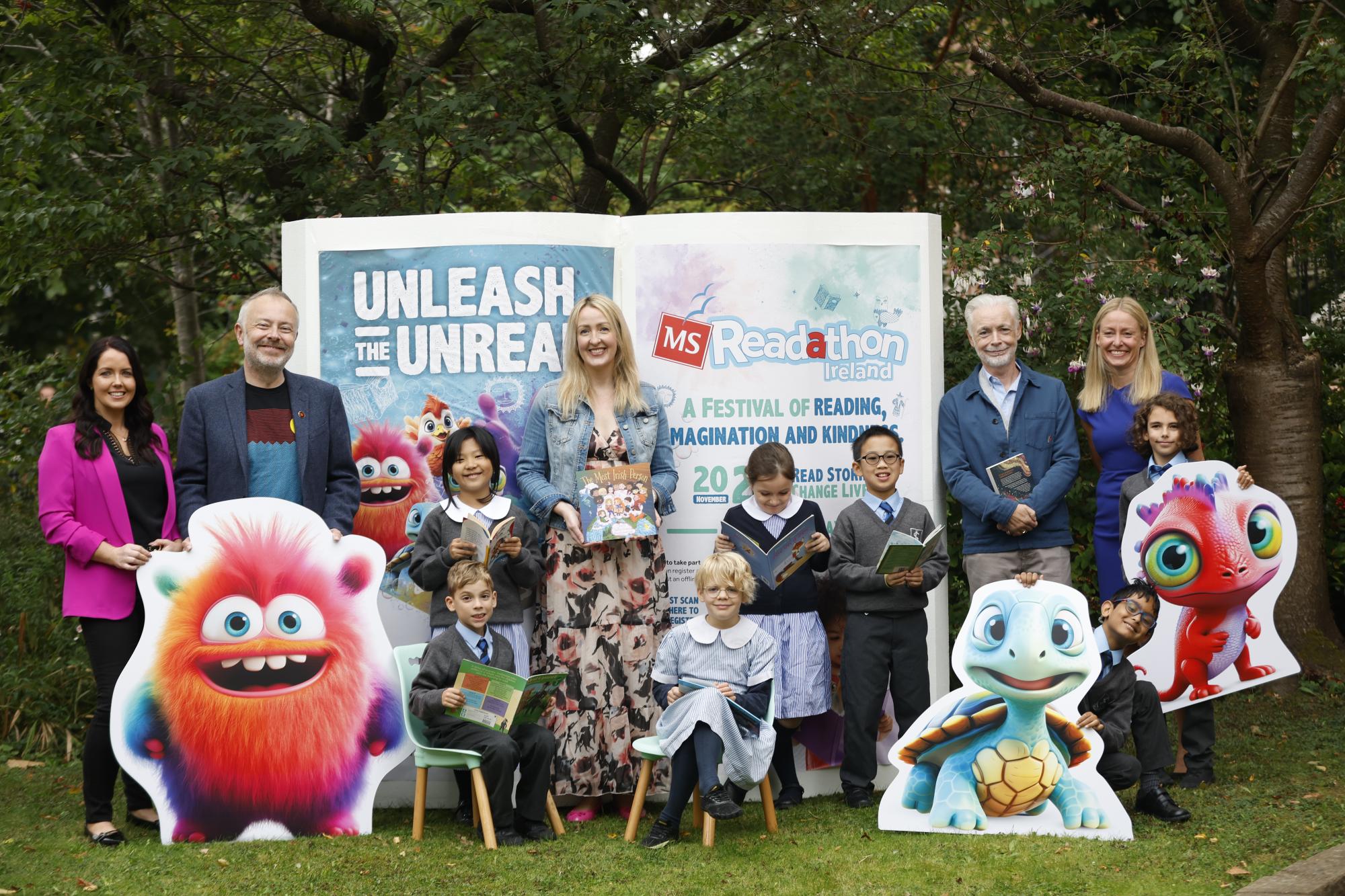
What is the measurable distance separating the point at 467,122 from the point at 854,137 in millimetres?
3377

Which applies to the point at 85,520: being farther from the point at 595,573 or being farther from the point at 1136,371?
the point at 1136,371

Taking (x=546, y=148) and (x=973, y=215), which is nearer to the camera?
(x=973, y=215)

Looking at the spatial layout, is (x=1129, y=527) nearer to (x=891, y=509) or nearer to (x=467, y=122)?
(x=891, y=509)

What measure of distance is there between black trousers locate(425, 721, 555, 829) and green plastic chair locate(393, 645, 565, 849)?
0.11 feet

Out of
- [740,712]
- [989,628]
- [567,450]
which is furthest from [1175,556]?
[567,450]

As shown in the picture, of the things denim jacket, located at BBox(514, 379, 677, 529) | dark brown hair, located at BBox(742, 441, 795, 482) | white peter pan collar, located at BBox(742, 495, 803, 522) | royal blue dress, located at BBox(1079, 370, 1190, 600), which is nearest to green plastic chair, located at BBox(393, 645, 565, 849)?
denim jacket, located at BBox(514, 379, 677, 529)

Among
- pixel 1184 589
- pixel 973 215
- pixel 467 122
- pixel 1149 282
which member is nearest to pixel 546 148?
pixel 467 122

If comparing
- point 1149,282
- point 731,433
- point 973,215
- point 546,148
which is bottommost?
point 731,433

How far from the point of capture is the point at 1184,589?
248 inches

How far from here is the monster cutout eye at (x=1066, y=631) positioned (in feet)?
18.5

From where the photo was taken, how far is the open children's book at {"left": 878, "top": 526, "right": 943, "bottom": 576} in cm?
575

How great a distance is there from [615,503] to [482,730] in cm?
109

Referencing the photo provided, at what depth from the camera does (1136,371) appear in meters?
6.51

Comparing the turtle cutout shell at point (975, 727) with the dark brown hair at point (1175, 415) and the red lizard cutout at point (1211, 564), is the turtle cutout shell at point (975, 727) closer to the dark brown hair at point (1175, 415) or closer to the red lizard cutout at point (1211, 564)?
the red lizard cutout at point (1211, 564)
